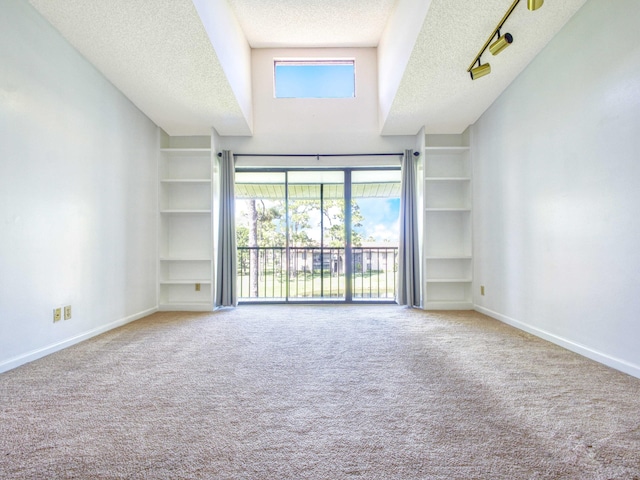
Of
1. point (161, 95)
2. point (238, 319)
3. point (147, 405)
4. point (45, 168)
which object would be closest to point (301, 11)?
point (161, 95)

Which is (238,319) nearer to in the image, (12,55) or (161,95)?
(161,95)

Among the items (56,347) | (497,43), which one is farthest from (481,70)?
(56,347)

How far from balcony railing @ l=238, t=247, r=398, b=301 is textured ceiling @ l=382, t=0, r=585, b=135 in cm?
217

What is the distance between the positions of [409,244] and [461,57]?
2.34m

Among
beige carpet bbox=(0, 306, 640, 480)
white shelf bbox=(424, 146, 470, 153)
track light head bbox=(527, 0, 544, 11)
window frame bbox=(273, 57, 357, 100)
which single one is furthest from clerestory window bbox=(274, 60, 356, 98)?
beige carpet bbox=(0, 306, 640, 480)

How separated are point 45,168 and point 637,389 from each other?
429 centimetres

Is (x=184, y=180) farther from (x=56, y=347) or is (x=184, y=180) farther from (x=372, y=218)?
(x=372, y=218)

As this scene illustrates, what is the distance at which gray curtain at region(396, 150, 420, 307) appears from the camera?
4523mm

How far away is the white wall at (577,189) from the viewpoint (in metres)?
2.15

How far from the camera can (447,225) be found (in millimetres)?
4648

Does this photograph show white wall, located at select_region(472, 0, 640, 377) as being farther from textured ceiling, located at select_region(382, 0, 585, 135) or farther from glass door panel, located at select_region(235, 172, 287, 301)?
glass door panel, located at select_region(235, 172, 287, 301)

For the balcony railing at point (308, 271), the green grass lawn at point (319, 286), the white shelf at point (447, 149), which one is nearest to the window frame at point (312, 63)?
the white shelf at point (447, 149)

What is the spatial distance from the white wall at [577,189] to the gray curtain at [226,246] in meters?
3.36

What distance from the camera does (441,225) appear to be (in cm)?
465
